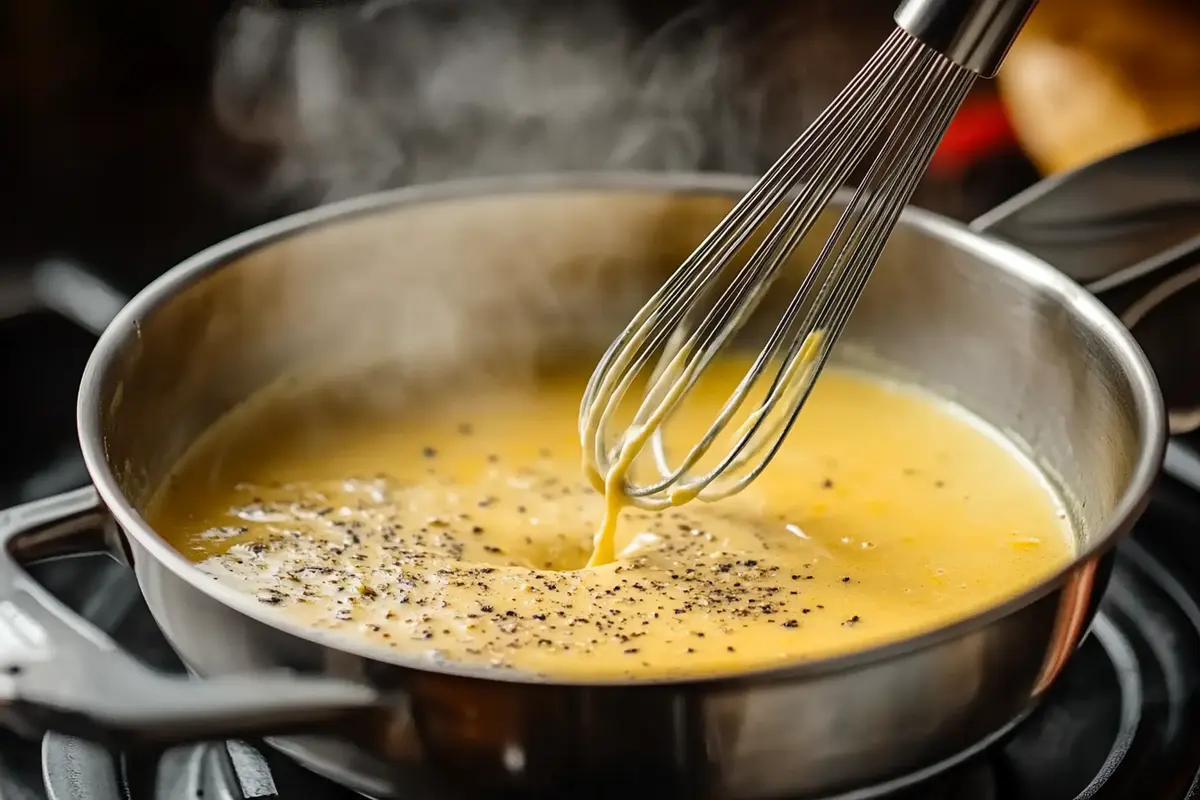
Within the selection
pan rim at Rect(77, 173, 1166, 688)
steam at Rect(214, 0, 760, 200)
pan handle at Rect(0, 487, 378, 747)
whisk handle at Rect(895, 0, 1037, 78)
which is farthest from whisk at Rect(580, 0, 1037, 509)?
steam at Rect(214, 0, 760, 200)

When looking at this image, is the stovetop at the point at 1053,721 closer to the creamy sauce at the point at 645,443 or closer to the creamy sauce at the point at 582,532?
the creamy sauce at the point at 582,532

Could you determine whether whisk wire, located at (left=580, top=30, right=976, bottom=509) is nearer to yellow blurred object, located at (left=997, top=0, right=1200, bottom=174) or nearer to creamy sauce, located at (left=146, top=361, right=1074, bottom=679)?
creamy sauce, located at (left=146, top=361, right=1074, bottom=679)

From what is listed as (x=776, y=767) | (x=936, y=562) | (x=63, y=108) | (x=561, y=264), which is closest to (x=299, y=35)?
(x=63, y=108)

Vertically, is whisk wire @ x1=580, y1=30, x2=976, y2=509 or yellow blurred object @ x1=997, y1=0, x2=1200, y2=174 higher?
yellow blurred object @ x1=997, y1=0, x2=1200, y2=174

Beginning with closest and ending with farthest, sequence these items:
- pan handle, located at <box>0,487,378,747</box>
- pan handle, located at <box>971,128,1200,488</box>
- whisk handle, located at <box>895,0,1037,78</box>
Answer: pan handle, located at <box>0,487,378,747</box>
whisk handle, located at <box>895,0,1037,78</box>
pan handle, located at <box>971,128,1200,488</box>

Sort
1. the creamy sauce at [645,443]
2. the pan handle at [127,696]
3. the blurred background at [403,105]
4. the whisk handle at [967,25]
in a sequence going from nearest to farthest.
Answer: the pan handle at [127,696]
the whisk handle at [967,25]
the creamy sauce at [645,443]
the blurred background at [403,105]

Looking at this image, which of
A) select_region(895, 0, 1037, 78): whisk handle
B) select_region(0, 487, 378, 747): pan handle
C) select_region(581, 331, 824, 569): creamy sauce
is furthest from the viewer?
select_region(581, 331, 824, 569): creamy sauce

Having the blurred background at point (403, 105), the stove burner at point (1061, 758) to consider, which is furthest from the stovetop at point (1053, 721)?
the blurred background at point (403, 105)

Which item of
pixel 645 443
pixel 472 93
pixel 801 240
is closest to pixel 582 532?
pixel 645 443
